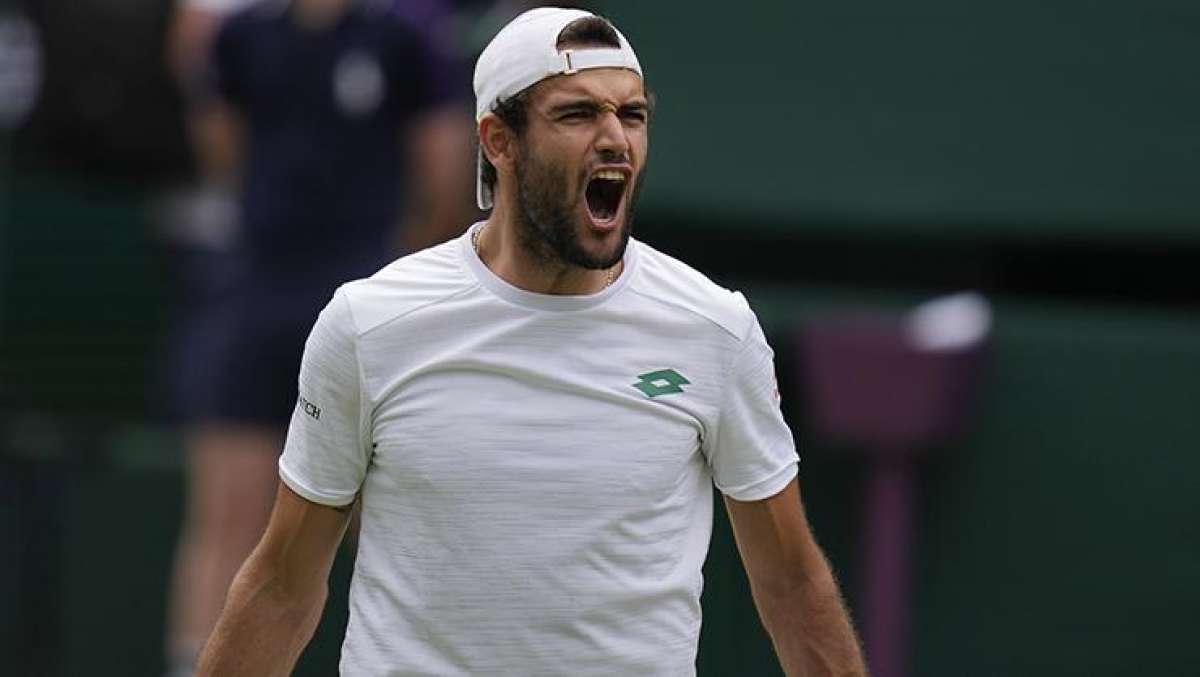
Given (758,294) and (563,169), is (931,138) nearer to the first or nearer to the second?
(758,294)

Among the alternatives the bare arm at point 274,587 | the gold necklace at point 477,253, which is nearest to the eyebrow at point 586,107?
the gold necklace at point 477,253

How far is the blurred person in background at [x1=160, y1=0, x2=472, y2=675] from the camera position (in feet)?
26.0

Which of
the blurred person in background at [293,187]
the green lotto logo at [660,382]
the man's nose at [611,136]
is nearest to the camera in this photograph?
the man's nose at [611,136]

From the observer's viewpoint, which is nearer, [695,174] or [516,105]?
[516,105]

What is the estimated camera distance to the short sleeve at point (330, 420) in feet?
13.8

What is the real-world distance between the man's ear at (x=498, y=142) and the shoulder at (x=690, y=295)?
A: 0.26 metres

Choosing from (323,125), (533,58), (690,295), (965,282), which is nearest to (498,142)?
(533,58)

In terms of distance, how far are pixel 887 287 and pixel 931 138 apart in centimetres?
62

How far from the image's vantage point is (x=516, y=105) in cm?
420

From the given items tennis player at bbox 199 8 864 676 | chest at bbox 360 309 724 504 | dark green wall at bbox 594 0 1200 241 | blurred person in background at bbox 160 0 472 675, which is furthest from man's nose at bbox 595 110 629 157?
dark green wall at bbox 594 0 1200 241

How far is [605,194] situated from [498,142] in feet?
0.73

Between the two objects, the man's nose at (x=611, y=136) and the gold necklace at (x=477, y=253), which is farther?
the gold necklace at (x=477, y=253)

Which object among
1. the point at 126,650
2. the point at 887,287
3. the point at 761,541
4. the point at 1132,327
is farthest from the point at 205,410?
the point at 761,541

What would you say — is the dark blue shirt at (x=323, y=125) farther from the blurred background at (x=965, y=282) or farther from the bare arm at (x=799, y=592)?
the bare arm at (x=799, y=592)
